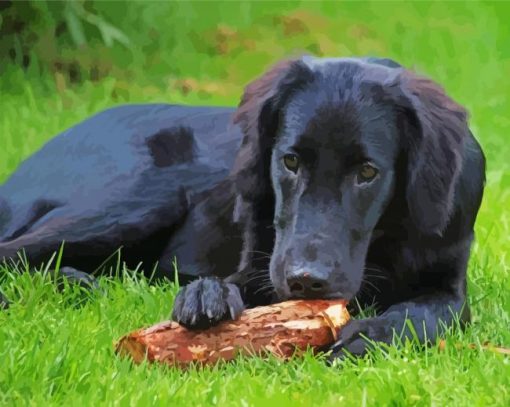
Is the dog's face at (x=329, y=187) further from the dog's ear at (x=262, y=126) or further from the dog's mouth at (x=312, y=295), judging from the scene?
the dog's ear at (x=262, y=126)

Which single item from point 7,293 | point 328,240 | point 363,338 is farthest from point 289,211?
point 7,293

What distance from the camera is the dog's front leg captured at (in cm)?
332

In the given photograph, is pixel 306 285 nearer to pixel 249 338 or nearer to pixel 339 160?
pixel 249 338

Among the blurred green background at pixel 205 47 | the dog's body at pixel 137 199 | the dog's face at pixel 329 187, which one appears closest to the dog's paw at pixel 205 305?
the dog's face at pixel 329 187

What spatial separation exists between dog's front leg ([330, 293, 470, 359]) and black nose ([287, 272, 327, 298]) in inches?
6.2

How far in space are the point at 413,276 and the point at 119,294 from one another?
0.99 meters

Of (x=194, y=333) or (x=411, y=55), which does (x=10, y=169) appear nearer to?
(x=194, y=333)

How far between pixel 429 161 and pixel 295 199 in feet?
1.45

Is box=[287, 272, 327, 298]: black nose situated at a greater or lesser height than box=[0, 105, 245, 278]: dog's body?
greater

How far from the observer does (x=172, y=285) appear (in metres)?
4.08

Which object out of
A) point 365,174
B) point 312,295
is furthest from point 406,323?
point 365,174

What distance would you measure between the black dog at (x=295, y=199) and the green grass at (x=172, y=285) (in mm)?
193

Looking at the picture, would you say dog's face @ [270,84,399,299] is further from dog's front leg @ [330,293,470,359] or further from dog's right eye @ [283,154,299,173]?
dog's front leg @ [330,293,470,359]

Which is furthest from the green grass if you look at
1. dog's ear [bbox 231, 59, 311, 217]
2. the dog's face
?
dog's ear [bbox 231, 59, 311, 217]
